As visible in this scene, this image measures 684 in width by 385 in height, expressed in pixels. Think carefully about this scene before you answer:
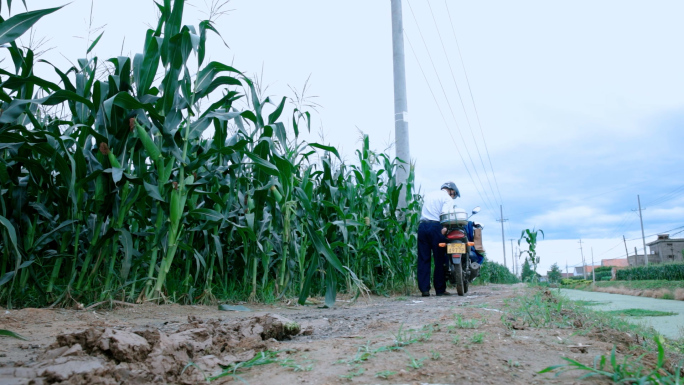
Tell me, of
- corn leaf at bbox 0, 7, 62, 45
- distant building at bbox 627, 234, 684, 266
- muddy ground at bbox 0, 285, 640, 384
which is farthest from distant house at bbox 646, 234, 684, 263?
corn leaf at bbox 0, 7, 62, 45

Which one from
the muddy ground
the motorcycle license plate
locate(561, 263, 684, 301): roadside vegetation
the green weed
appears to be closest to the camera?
the green weed

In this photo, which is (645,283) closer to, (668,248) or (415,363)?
(415,363)

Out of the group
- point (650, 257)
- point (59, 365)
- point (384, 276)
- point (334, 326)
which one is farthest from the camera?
point (650, 257)

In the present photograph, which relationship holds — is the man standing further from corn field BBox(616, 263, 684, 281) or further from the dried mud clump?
corn field BBox(616, 263, 684, 281)

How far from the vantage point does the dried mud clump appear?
3.70 feet

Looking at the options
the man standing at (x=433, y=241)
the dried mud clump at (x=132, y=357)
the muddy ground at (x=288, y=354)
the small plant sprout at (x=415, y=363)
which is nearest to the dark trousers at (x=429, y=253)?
the man standing at (x=433, y=241)

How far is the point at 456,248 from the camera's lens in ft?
18.4

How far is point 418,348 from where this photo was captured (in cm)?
156

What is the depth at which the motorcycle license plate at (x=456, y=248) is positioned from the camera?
559cm

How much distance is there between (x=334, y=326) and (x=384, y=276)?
155 inches

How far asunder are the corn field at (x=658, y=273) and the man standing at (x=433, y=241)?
1529cm

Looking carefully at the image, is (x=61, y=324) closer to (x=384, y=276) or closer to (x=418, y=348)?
(x=418, y=348)

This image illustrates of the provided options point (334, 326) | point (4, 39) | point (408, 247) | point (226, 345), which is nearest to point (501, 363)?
point (226, 345)

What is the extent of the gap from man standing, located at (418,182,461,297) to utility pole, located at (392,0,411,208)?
1163 mm
